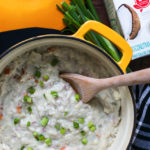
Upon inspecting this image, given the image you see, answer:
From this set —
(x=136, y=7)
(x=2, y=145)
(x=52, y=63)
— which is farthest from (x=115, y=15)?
(x=2, y=145)

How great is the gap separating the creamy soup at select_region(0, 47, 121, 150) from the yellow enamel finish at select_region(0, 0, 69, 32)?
244mm

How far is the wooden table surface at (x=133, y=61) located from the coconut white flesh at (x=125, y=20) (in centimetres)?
12

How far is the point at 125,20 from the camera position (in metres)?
1.38

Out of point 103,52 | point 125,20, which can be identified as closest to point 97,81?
point 103,52

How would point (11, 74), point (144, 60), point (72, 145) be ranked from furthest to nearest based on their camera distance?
point (144, 60), point (72, 145), point (11, 74)

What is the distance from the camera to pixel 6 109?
130 centimetres

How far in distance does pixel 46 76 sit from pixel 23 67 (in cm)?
13

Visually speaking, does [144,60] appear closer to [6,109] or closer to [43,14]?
[43,14]

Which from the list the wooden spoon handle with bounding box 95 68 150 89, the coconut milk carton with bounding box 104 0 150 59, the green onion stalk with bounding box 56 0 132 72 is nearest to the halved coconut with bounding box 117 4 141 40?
the coconut milk carton with bounding box 104 0 150 59

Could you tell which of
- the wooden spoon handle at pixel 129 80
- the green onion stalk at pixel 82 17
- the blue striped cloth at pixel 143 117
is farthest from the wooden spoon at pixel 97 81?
the blue striped cloth at pixel 143 117

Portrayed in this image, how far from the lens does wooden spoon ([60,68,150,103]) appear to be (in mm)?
1060

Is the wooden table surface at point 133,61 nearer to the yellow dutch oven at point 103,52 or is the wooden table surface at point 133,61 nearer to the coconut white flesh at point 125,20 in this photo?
the coconut white flesh at point 125,20

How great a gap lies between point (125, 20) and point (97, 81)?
44 centimetres

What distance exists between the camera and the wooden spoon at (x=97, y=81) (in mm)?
1060
